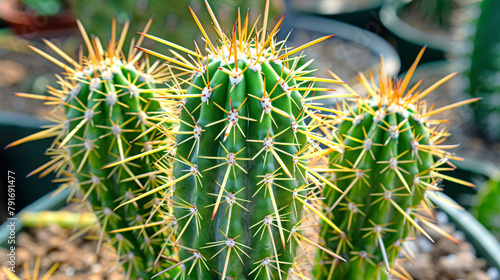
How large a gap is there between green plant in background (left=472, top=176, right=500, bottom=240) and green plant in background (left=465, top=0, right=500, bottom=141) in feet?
2.79

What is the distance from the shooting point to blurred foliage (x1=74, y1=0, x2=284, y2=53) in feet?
6.42

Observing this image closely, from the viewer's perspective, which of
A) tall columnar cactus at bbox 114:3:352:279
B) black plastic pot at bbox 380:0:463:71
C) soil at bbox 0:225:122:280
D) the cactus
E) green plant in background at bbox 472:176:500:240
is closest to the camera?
tall columnar cactus at bbox 114:3:352:279

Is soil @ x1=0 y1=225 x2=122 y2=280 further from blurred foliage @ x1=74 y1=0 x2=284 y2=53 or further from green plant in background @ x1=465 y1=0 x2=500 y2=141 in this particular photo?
green plant in background @ x1=465 y1=0 x2=500 y2=141

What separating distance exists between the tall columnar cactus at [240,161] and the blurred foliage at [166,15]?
3.79 feet

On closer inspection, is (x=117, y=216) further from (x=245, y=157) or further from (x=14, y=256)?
(x=14, y=256)

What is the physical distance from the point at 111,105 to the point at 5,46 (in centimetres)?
285

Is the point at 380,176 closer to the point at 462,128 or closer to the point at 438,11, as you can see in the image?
the point at 462,128

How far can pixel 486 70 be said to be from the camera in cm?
255

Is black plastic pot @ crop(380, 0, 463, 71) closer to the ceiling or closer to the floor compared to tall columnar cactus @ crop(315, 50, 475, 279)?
closer to the ceiling

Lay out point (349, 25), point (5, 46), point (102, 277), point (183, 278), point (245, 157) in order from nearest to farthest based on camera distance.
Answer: point (245, 157) → point (183, 278) → point (102, 277) → point (5, 46) → point (349, 25)

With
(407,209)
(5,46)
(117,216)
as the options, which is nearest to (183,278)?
(117,216)

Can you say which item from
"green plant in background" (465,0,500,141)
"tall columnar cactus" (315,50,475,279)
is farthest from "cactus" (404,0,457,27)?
"tall columnar cactus" (315,50,475,279)

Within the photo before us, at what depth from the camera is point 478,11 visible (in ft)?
8.55

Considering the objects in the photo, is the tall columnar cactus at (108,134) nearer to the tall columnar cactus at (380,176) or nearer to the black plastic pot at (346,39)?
the tall columnar cactus at (380,176)
